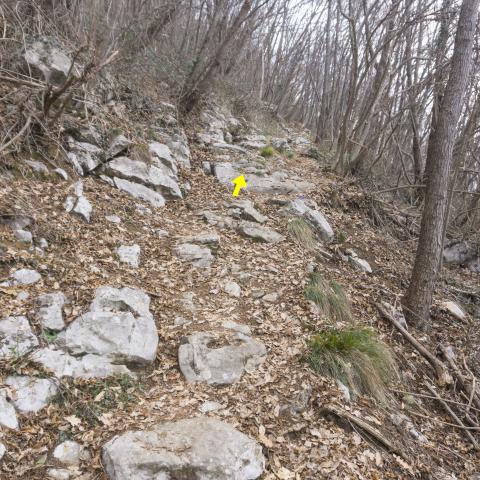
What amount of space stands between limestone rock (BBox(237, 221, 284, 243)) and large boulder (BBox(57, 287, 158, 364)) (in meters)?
2.75

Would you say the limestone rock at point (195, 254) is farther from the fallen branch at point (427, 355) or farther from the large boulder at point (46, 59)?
the large boulder at point (46, 59)

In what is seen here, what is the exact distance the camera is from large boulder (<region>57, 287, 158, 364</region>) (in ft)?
12.2

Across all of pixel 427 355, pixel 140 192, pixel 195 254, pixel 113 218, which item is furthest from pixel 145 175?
pixel 427 355

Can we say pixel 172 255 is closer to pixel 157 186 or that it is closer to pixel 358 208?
pixel 157 186

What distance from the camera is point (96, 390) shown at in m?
3.44

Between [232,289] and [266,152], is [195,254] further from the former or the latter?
[266,152]

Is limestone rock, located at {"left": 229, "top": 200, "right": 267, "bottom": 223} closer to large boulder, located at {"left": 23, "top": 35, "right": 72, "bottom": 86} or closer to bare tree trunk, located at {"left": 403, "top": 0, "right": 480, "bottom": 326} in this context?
bare tree trunk, located at {"left": 403, "top": 0, "right": 480, "bottom": 326}

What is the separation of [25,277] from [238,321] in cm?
232

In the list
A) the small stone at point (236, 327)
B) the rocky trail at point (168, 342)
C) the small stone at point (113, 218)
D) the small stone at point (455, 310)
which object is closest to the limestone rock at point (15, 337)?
the rocky trail at point (168, 342)

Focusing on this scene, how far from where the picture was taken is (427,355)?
17.6 ft

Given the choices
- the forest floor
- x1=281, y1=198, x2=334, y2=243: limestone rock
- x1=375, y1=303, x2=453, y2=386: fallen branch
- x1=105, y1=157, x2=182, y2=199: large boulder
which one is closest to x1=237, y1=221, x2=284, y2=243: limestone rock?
the forest floor

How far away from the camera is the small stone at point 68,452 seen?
289 cm

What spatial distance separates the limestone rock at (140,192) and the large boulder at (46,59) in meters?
1.79

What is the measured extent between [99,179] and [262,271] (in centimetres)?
305
